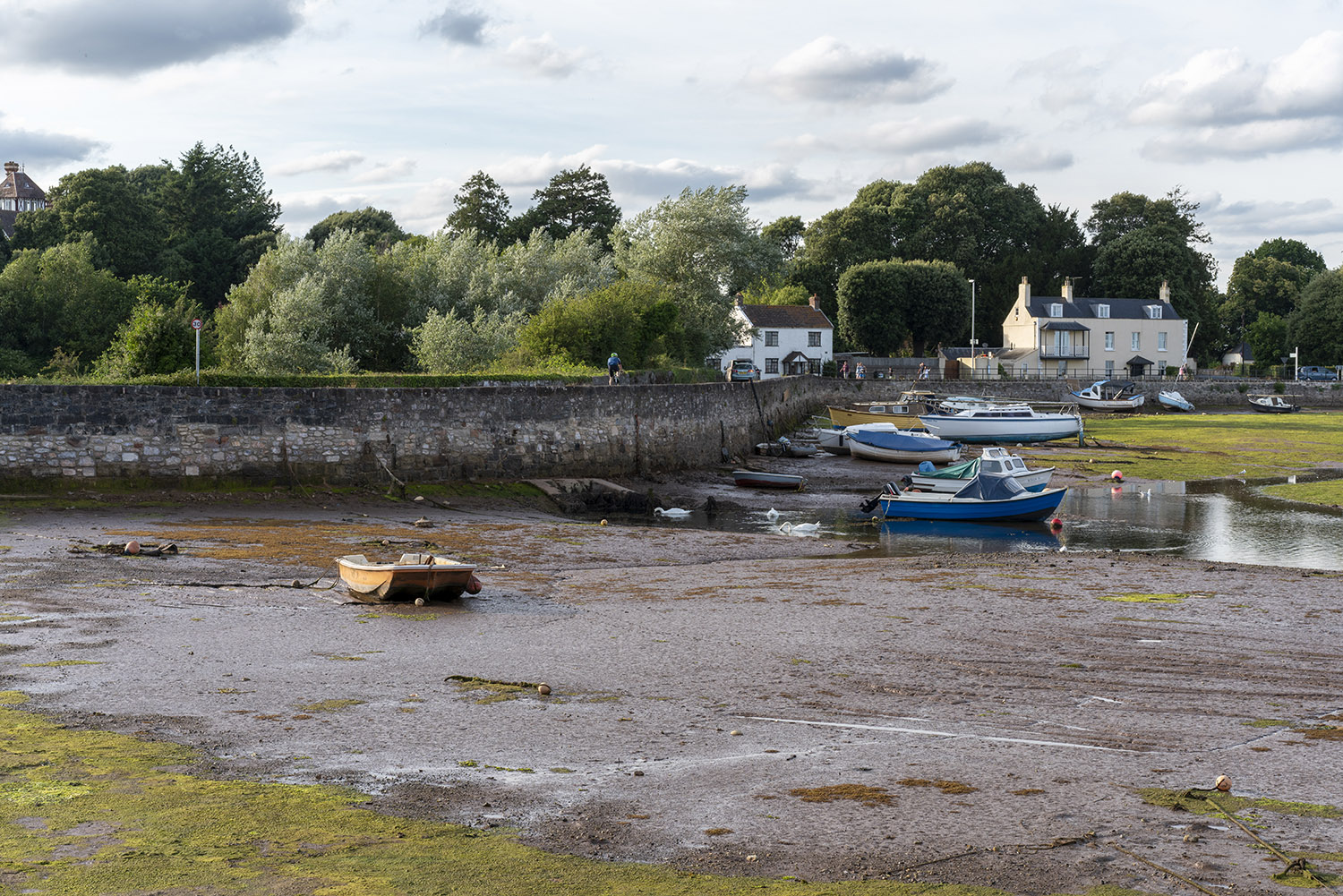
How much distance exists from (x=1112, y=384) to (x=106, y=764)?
74366 millimetres

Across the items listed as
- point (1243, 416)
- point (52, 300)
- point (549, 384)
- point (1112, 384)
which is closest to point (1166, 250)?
point (1112, 384)

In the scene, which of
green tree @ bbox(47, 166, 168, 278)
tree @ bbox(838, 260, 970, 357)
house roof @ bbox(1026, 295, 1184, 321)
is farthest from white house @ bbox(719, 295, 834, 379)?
green tree @ bbox(47, 166, 168, 278)

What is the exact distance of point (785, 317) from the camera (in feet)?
261

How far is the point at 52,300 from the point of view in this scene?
43.8m

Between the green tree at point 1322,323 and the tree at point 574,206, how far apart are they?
55904 millimetres

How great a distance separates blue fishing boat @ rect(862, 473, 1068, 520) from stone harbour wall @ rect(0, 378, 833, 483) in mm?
9201

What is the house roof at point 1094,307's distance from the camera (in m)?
86.4

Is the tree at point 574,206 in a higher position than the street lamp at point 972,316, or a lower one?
higher

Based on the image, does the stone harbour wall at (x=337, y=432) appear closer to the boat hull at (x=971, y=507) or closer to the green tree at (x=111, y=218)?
the boat hull at (x=971, y=507)

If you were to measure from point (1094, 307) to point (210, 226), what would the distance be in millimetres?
65939

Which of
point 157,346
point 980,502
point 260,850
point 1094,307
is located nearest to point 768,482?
point 980,502

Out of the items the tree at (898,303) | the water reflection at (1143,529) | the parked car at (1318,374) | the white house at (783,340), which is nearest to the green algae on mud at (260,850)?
the water reflection at (1143,529)

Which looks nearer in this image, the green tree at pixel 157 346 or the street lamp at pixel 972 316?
the green tree at pixel 157 346

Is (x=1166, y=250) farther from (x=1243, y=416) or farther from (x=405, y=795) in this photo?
(x=405, y=795)
